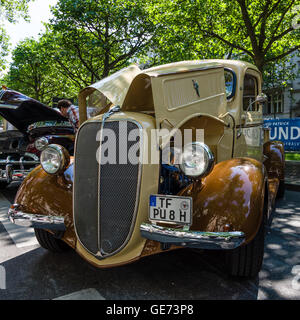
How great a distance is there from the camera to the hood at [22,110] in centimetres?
591

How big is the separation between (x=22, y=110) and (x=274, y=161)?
16.7ft

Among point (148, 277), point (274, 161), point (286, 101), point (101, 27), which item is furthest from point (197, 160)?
point (286, 101)

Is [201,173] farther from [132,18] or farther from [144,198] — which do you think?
[132,18]

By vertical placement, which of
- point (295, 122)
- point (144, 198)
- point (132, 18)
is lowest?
point (144, 198)

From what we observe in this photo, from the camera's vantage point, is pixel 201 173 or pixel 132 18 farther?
pixel 132 18

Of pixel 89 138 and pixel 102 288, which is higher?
pixel 89 138

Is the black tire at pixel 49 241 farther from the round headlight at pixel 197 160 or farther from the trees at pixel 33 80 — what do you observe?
the trees at pixel 33 80

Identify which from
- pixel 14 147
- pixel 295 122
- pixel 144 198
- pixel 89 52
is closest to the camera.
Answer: pixel 144 198

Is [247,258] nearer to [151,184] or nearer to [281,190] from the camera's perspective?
[151,184]

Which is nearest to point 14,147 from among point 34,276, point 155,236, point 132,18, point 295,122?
point 34,276

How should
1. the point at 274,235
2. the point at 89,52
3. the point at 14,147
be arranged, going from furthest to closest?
the point at 89,52 → the point at 14,147 → the point at 274,235

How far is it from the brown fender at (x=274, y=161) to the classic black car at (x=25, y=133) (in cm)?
410

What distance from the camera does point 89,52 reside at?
1480 cm

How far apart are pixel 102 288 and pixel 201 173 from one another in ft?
4.11
